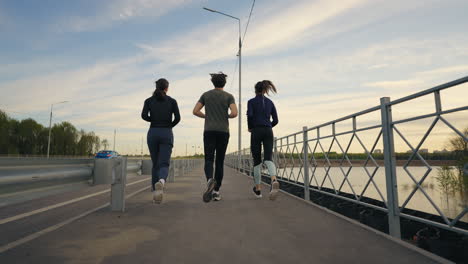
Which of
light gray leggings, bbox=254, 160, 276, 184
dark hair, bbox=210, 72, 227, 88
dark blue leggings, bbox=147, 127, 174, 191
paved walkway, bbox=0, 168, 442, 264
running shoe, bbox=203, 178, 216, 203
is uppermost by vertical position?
dark hair, bbox=210, 72, 227, 88

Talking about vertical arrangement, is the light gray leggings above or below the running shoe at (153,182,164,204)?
above

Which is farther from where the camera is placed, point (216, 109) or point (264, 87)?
point (264, 87)

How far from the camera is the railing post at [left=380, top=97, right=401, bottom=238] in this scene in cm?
269

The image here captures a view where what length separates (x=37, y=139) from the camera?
72500 millimetres

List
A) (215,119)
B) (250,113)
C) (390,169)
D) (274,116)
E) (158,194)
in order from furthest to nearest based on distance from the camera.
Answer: (274,116)
(250,113)
(215,119)
(158,194)
(390,169)

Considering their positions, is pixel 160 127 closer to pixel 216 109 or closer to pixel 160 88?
pixel 160 88

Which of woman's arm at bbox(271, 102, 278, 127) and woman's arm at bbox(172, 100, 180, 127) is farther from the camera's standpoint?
woman's arm at bbox(271, 102, 278, 127)

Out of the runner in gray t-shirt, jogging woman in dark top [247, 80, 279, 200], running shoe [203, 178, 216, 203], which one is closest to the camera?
running shoe [203, 178, 216, 203]

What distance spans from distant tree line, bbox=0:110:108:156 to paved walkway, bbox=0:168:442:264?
3086 inches

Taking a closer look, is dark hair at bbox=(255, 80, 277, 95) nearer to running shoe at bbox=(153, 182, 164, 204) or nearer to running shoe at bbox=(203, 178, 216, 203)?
running shoe at bbox=(203, 178, 216, 203)

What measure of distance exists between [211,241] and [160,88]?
2674mm

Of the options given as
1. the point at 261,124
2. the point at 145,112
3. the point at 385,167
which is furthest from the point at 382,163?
the point at 145,112

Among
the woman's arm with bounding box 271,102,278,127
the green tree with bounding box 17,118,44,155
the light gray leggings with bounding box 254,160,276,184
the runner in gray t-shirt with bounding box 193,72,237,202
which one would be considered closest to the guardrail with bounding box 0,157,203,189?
the runner in gray t-shirt with bounding box 193,72,237,202

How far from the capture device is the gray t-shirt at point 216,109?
14.5 feet
